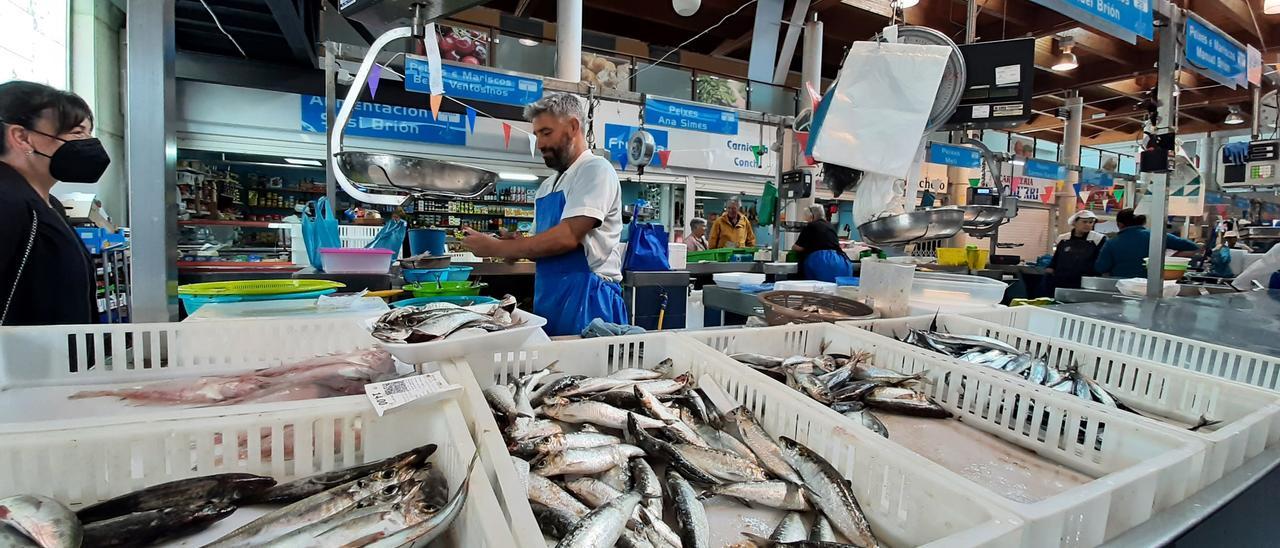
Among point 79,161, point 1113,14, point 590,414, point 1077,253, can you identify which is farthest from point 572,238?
point 1077,253

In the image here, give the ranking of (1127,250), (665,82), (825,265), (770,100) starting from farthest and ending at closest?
(770,100) < (665,82) < (1127,250) < (825,265)

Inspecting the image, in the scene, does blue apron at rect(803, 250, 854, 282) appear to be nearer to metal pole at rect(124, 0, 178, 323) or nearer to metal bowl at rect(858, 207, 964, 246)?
metal bowl at rect(858, 207, 964, 246)

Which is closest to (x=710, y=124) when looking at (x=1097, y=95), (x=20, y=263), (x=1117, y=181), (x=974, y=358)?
(x=974, y=358)

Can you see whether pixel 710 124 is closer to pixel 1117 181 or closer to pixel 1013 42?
pixel 1013 42

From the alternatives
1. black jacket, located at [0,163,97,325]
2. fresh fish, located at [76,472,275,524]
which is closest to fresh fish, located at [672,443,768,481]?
A: fresh fish, located at [76,472,275,524]

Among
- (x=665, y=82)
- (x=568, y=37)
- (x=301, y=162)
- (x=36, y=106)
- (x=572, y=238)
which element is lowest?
(x=572, y=238)

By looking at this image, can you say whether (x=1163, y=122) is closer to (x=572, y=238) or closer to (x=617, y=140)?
(x=572, y=238)

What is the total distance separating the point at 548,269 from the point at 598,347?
1.19m

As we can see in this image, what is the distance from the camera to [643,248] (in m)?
4.48

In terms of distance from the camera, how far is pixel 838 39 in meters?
8.53

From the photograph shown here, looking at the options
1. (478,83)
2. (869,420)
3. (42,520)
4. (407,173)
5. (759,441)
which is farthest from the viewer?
(478,83)

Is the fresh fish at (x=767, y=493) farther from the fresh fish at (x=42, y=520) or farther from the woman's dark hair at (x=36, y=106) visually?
the woman's dark hair at (x=36, y=106)

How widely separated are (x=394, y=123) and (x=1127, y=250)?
9132 mm

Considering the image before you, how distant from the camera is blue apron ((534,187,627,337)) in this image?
2.53 meters
